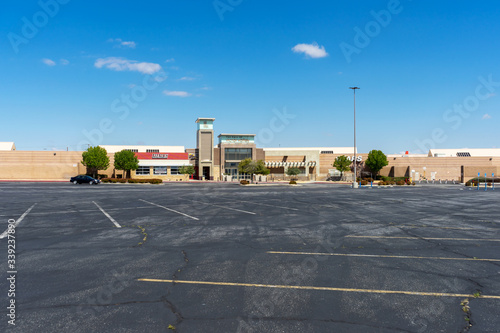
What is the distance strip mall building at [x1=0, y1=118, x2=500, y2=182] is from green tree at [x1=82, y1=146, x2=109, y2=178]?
319cm

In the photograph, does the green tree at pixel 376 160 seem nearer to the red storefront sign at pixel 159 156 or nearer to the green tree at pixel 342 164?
the green tree at pixel 342 164

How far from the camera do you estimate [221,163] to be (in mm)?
75750

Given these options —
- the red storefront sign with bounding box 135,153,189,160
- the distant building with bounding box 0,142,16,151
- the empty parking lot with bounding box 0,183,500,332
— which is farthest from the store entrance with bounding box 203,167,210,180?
the empty parking lot with bounding box 0,183,500,332

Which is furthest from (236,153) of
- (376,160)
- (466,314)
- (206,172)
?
(466,314)

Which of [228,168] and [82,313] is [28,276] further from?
[228,168]

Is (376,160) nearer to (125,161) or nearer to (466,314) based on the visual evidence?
(125,161)

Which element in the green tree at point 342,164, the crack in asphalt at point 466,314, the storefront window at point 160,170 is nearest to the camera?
the crack in asphalt at point 466,314

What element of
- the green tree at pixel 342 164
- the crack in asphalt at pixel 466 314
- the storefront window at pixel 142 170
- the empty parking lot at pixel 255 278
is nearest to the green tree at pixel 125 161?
the storefront window at pixel 142 170

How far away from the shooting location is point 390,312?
18.1 feet

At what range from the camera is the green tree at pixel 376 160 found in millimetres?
74438

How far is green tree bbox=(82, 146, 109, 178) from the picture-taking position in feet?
211

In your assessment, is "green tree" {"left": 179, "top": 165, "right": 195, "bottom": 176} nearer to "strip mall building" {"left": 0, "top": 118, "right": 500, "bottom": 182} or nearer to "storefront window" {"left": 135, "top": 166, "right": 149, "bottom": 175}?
"strip mall building" {"left": 0, "top": 118, "right": 500, "bottom": 182}

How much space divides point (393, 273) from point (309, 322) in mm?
3362

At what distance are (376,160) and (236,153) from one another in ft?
105
